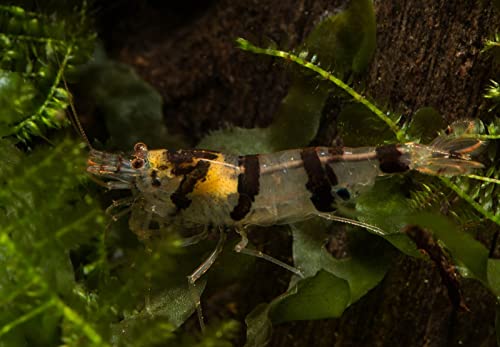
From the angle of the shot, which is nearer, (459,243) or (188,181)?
(459,243)

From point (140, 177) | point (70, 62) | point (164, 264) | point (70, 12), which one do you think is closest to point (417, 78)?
point (140, 177)

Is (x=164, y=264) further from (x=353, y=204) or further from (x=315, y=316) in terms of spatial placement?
(x=353, y=204)

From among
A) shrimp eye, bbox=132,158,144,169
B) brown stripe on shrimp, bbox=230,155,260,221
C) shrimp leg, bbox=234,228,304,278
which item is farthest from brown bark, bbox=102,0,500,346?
shrimp eye, bbox=132,158,144,169

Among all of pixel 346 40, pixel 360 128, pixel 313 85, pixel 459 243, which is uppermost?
pixel 346 40

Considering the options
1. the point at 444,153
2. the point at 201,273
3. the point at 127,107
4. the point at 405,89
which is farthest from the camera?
the point at 127,107

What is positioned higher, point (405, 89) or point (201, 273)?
point (405, 89)

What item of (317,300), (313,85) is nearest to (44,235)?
(317,300)

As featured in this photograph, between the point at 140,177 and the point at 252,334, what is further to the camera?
the point at 140,177

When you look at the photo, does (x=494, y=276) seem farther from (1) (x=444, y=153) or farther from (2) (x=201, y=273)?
(2) (x=201, y=273)
